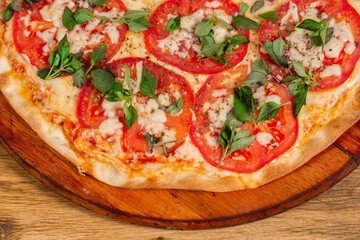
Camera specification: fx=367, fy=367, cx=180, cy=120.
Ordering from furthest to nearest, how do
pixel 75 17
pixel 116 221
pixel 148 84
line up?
pixel 116 221 < pixel 75 17 < pixel 148 84

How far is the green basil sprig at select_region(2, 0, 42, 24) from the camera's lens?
1.87m

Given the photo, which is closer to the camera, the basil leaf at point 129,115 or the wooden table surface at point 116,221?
the basil leaf at point 129,115

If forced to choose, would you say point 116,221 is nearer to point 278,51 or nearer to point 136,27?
point 136,27

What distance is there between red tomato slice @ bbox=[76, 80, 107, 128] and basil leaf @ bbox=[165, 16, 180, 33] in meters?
0.48

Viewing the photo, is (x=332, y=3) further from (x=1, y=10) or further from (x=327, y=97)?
(x=1, y=10)

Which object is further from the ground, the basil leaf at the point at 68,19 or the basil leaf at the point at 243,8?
the basil leaf at the point at 243,8

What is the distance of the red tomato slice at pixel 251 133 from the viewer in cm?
183

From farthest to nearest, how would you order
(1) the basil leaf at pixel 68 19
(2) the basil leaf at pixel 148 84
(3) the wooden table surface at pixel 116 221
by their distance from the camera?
(3) the wooden table surface at pixel 116 221 < (1) the basil leaf at pixel 68 19 < (2) the basil leaf at pixel 148 84

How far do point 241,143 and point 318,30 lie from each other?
25.7 inches

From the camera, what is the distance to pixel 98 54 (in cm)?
180

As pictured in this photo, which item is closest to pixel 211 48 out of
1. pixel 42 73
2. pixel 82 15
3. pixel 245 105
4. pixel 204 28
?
pixel 204 28

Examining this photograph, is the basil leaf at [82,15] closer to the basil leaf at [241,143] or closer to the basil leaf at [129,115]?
the basil leaf at [129,115]

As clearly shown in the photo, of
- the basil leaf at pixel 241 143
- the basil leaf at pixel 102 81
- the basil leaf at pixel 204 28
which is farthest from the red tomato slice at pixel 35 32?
the basil leaf at pixel 241 143

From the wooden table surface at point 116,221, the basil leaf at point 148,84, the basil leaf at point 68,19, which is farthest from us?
the wooden table surface at point 116,221
